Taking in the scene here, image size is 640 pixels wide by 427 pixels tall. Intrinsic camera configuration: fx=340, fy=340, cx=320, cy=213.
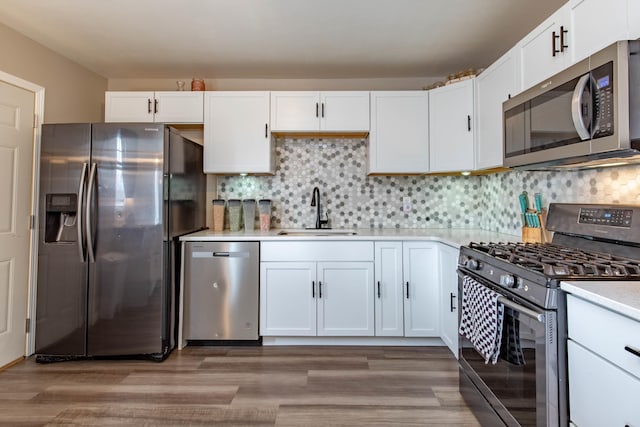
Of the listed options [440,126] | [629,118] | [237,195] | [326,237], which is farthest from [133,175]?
[629,118]

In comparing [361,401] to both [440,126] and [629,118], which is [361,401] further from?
[440,126]

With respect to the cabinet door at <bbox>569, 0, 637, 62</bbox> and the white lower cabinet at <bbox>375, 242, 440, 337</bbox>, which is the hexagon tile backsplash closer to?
the white lower cabinet at <bbox>375, 242, 440, 337</bbox>

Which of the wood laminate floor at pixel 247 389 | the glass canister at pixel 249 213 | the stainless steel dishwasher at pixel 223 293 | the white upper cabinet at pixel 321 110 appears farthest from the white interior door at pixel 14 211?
the white upper cabinet at pixel 321 110

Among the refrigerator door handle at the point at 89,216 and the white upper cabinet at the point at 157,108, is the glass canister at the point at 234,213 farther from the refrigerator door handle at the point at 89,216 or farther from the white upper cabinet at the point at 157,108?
the refrigerator door handle at the point at 89,216

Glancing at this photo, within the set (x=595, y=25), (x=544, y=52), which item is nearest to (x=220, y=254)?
(x=544, y=52)

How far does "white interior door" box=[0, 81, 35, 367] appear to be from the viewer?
7.83 feet

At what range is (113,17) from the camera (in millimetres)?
2285

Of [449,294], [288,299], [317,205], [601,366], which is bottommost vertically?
[288,299]

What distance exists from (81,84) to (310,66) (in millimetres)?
2067

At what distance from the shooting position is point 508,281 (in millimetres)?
1374

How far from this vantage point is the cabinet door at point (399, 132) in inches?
116

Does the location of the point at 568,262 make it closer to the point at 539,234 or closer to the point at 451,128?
the point at 539,234

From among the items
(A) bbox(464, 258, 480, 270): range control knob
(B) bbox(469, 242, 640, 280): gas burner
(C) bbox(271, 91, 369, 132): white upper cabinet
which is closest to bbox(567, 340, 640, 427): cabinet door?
(B) bbox(469, 242, 640, 280): gas burner

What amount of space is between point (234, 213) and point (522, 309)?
2.49 metres
